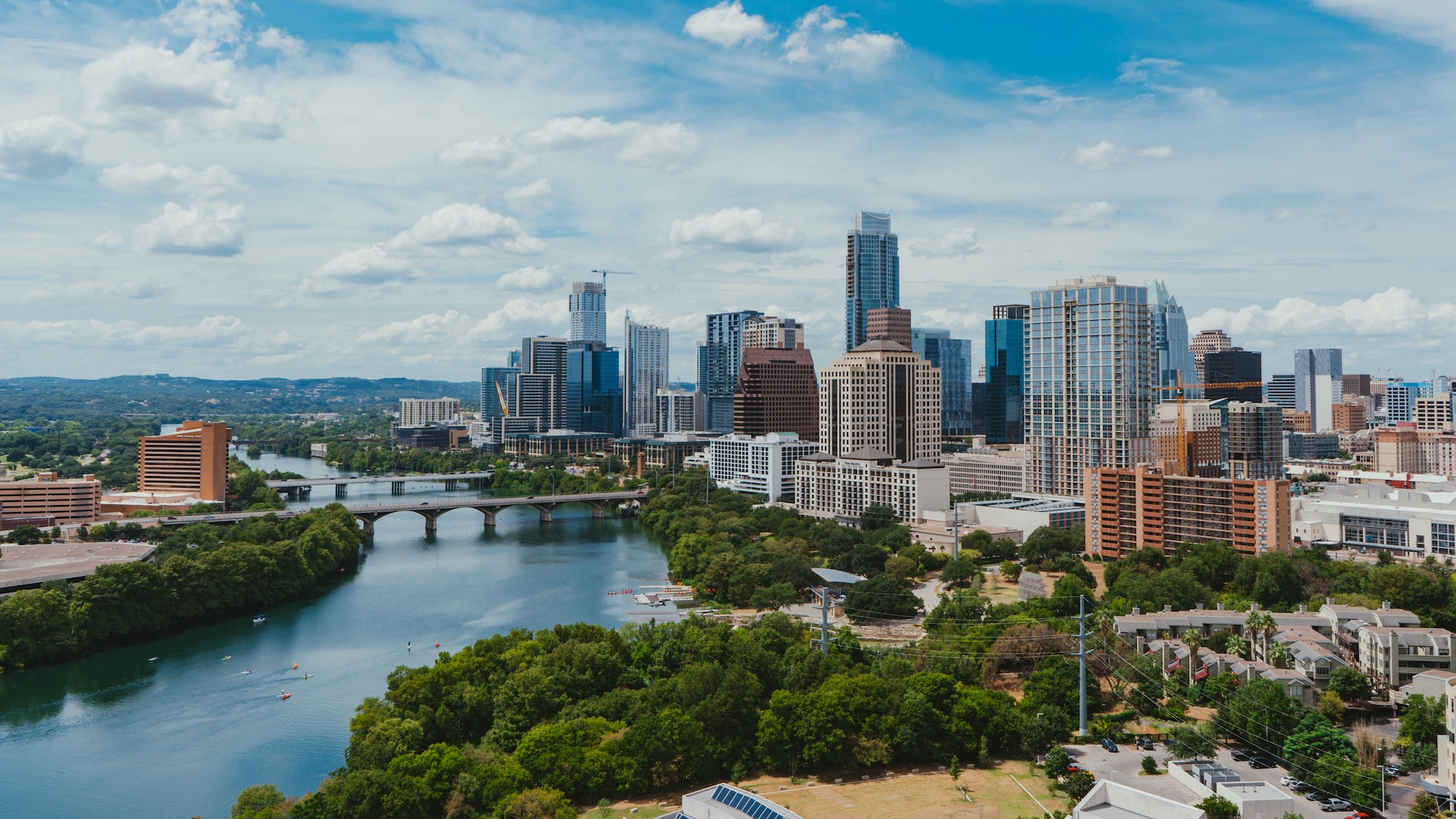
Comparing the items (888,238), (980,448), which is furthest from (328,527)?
(888,238)

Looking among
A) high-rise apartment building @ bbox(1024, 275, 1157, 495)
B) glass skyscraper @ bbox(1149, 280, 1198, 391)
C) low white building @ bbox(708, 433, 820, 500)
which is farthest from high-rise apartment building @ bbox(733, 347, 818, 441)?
glass skyscraper @ bbox(1149, 280, 1198, 391)

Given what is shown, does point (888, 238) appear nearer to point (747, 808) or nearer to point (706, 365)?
point (706, 365)

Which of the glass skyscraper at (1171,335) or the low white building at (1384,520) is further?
the glass skyscraper at (1171,335)

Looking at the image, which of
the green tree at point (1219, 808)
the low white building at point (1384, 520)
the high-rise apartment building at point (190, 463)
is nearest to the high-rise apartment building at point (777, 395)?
the high-rise apartment building at point (190, 463)

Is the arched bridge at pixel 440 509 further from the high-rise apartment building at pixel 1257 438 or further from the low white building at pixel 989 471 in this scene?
the high-rise apartment building at pixel 1257 438

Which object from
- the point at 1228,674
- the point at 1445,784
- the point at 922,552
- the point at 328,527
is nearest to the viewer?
the point at 1445,784

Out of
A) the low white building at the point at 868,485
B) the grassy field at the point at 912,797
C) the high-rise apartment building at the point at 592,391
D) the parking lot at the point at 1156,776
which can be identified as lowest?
the grassy field at the point at 912,797

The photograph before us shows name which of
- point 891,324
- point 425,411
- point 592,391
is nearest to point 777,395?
point 891,324
